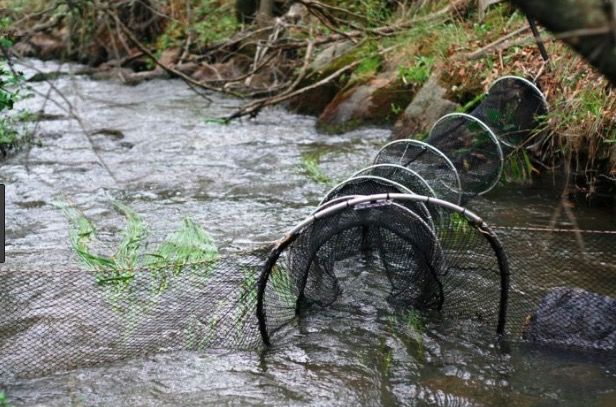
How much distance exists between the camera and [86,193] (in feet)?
26.3

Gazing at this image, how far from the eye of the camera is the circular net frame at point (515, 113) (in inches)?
273

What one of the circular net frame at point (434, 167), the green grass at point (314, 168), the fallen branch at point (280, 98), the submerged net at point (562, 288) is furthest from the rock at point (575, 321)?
the fallen branch at point (280, 98)

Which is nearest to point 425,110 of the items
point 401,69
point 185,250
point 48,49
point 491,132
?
point 401,69

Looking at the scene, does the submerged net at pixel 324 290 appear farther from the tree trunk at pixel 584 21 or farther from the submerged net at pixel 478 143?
the tree trunk at pixel 584 21

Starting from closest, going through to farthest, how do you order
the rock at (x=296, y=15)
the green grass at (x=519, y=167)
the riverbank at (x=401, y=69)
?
the riverbank at (x=401, y=69)
the green grass at (x=519, y=167)
the rock at (x=296, y=15)

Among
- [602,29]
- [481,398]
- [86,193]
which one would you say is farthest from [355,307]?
[86,193]

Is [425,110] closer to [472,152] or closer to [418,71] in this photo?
[418,71]

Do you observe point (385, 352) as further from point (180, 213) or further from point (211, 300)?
point (180, 213)

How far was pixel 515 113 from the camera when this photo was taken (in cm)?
700

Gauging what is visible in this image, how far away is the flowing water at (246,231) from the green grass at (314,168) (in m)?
0.08

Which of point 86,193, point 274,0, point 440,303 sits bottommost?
point 86,193

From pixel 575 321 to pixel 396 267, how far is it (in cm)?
102

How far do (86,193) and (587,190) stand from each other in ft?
15.2

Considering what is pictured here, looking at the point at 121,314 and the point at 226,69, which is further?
the point at 226,69
